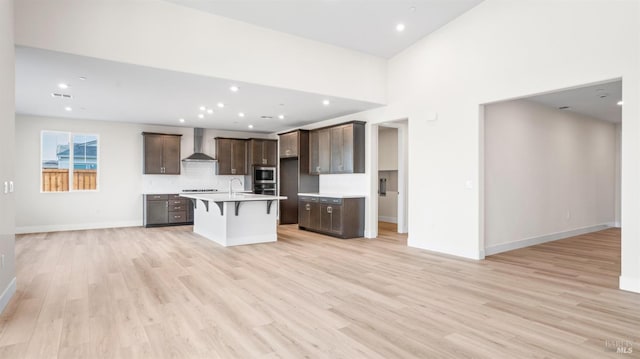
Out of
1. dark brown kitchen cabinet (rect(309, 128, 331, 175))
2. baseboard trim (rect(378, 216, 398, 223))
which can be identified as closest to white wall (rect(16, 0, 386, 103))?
dark brown kitchen cabinet (rect(309, 128, 331, 175))

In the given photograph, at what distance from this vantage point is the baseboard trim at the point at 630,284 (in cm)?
368

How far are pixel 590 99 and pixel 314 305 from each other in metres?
6.50

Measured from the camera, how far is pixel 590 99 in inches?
251

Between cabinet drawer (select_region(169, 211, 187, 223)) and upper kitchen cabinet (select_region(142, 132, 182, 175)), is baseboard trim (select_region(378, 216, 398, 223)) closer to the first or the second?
cabinet drawer (select_region(169, 211, 187, 223))

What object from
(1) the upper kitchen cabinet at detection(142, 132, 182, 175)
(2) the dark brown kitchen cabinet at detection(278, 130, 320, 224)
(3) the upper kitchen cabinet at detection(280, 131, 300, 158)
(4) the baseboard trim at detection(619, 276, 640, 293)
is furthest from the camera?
(1) the upper kitchen cabinet at detection(142, 132, 182, 175)

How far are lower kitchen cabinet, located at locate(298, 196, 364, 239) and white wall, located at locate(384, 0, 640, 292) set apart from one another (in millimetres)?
1293

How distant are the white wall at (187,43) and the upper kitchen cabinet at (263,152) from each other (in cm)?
464

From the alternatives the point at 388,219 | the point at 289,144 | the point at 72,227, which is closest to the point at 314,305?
the point at 289,144

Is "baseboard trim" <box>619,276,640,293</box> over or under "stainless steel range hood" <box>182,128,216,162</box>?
under

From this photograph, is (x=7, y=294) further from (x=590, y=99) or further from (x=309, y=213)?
(x=590, y=99)

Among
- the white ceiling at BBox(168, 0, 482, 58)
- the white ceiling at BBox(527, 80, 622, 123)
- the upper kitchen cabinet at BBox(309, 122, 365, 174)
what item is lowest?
the upper kitchen cabinet at BBox(309, 122, 365, 174)

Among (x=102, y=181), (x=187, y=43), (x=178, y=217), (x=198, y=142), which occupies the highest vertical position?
(x=187, y=43)

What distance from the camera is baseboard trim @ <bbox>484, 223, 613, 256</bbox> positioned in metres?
5.68

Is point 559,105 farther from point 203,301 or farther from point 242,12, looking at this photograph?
point 203,301
